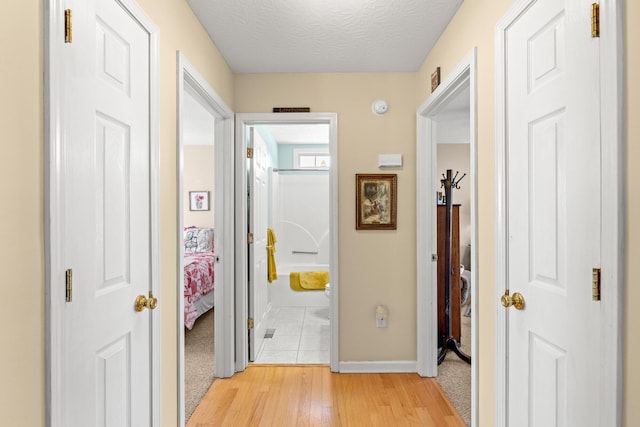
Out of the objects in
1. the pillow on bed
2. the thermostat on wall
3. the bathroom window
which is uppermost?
the bathroom window

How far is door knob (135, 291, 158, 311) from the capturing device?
1.41m

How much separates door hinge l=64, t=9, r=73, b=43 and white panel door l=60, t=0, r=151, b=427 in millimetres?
19

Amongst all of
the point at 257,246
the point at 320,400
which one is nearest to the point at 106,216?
the point at 320,400

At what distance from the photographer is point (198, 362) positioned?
304 centimetres

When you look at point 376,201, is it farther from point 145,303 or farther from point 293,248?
point 293,248

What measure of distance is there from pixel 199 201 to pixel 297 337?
3.13 metres

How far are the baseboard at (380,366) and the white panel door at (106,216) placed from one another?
5.68ft

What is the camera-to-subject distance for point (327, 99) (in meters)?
2.90

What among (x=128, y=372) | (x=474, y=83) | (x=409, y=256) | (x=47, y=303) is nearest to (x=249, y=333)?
(x=409, y=256)

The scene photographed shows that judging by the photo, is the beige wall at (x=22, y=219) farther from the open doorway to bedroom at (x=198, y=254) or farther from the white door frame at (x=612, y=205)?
the white door frame at (x=612, y=205)

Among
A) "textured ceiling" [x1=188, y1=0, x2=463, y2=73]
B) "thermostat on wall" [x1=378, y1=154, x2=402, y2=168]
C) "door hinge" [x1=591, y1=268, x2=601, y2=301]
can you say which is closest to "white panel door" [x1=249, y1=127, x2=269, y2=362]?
"textured ceiling" [x1=188, y1=0, x2=463, y2=73]

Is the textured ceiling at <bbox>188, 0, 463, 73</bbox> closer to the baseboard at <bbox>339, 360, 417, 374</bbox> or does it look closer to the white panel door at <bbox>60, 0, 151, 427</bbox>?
the white panel door at <bbox>60, 0, 151, 427</bbox>

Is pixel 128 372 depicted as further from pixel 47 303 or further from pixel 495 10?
pixel 495 10

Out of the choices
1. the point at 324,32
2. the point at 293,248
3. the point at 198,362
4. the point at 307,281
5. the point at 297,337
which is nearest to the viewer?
the point at 324,32
